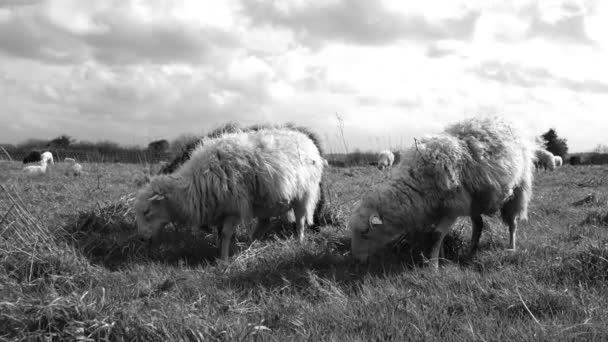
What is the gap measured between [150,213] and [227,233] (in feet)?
3.78

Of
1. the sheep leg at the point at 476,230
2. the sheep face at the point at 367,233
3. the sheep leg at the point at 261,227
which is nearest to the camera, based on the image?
the sheep face at the point at 367,233

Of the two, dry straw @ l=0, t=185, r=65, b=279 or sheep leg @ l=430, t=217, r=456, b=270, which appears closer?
dry straw @ l=0, t=185, r=65, b=279

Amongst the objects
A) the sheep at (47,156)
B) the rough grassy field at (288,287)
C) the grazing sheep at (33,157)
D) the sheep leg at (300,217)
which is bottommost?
the rough grassy field at (288,287)

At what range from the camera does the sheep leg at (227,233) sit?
6735 millimetres

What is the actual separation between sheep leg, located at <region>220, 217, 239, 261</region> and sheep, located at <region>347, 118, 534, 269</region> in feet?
5.45

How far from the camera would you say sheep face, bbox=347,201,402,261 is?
6395mm

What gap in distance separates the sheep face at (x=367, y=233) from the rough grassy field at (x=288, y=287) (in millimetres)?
196

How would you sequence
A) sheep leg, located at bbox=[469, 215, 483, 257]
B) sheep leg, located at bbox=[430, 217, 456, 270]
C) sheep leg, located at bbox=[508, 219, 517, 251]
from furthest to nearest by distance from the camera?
sheep leg, located at bbox=[508, 219, 517, 251] → sheep leg, located at bbox=[469, 215, 483, 257] → sheep leg, located at bbox=[430, 217, 456, 270]

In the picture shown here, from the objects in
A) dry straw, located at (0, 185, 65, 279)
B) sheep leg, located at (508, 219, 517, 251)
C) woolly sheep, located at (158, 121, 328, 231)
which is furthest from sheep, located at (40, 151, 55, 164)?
sheep leg, located at (508, 219, 517, 251)

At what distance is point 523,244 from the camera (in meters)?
6.73

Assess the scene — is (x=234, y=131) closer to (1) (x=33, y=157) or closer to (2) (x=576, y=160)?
(1) (x=33, y=157)

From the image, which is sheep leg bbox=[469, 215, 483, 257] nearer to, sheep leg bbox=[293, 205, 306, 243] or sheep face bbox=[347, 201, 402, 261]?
sheep face bbox=[347, 201, 402, 261]

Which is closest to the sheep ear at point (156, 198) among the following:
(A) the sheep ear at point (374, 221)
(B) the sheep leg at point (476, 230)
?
(A) the sheep ear at point (374, 221)

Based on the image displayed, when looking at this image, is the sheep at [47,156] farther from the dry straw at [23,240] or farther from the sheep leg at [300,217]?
the dry straw at [23,240]
